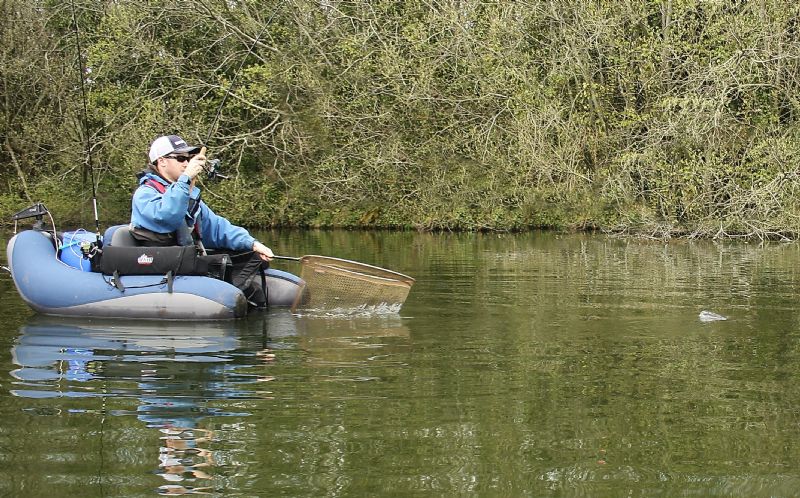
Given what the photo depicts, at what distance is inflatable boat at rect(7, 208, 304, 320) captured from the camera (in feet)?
28.9

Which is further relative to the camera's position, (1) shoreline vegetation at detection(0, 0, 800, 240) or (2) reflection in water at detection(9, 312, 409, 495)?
(1) shoreline vegetation at detection(0, 0, 800, 240)

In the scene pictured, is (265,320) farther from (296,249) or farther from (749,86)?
(749,86)

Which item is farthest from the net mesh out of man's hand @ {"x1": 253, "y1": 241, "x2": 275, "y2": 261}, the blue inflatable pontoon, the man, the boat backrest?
the boat backrest

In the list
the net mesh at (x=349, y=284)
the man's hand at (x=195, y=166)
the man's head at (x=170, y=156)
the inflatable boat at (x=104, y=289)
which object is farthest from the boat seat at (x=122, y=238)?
the net mesh at (x=349, y=284)

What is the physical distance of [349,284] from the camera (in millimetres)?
9250

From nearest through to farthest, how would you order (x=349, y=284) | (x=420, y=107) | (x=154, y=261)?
(x=154, y=261)
(x=349, y=284)
(x=420, y=107)

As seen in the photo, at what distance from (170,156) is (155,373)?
2.82 metres

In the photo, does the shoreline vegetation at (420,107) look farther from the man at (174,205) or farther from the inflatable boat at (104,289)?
the inflatable boat at (104,289)

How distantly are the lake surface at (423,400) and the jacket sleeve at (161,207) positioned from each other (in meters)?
0.77

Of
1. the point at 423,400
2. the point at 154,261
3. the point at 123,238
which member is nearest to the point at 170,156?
the point at 123,238

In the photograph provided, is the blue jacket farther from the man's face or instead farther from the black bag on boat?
the black bag on boat

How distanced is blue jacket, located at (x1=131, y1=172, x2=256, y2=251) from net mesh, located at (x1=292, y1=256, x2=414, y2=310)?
0.68 metres

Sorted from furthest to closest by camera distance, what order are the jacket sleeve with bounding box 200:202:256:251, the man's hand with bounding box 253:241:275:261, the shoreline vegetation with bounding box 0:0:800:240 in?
the shoreline vegetation with bounding box 0:0:800:240
the jacket sleeve with bounding box 200:202:256:251
the man's hand with bounding box 253:241:275:261

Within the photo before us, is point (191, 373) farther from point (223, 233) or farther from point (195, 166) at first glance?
point (223, 233)
